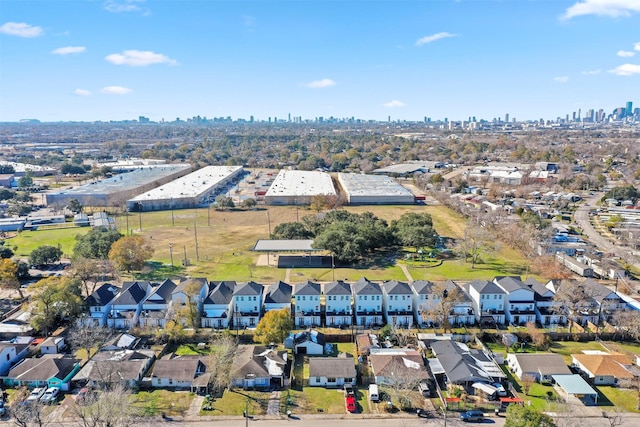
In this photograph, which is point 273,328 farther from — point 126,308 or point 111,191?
point 111,191

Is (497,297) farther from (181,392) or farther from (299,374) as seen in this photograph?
(181,392)

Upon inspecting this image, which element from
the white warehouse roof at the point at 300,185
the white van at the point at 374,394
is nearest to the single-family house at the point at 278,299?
the white van at the point at 374,394

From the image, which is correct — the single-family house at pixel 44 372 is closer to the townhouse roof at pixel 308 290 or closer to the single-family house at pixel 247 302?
the single-family house at pixel 247 302

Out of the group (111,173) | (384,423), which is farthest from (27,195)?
(384,423)

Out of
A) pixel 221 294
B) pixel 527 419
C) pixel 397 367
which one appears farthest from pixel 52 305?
pixel 527 419

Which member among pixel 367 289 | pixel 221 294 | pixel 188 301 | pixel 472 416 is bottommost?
pixel 472 416

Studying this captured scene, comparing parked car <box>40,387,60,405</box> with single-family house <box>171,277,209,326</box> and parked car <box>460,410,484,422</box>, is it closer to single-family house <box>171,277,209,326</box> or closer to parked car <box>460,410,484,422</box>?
single-family house <box>171,277,209,326</box>
